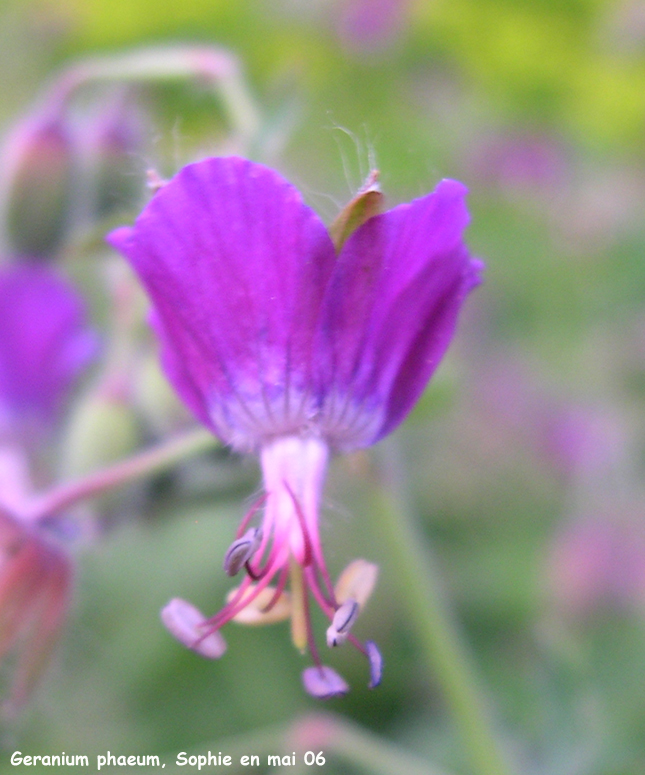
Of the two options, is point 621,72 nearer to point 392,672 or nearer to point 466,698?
point 392,672

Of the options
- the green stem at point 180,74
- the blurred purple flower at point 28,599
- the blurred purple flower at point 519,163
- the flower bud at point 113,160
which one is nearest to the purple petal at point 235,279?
the blurred purple flower at point 28,599

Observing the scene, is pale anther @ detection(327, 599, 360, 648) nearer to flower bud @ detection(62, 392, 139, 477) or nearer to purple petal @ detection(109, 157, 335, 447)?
purple petal @ detection(109, 157, 335, 447)

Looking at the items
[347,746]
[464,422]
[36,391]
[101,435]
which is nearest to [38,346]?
[36,391]

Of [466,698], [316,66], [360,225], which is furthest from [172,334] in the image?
[316,66]

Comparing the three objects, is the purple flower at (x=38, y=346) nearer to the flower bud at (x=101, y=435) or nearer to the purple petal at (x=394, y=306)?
the flower bud at (x=101, y=435)

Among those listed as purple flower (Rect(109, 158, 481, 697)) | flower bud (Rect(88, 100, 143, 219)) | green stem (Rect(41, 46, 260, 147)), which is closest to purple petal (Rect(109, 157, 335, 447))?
purple flower (Rect(109, 158, 481, 697))

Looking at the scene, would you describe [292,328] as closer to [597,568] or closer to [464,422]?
[597,568]
